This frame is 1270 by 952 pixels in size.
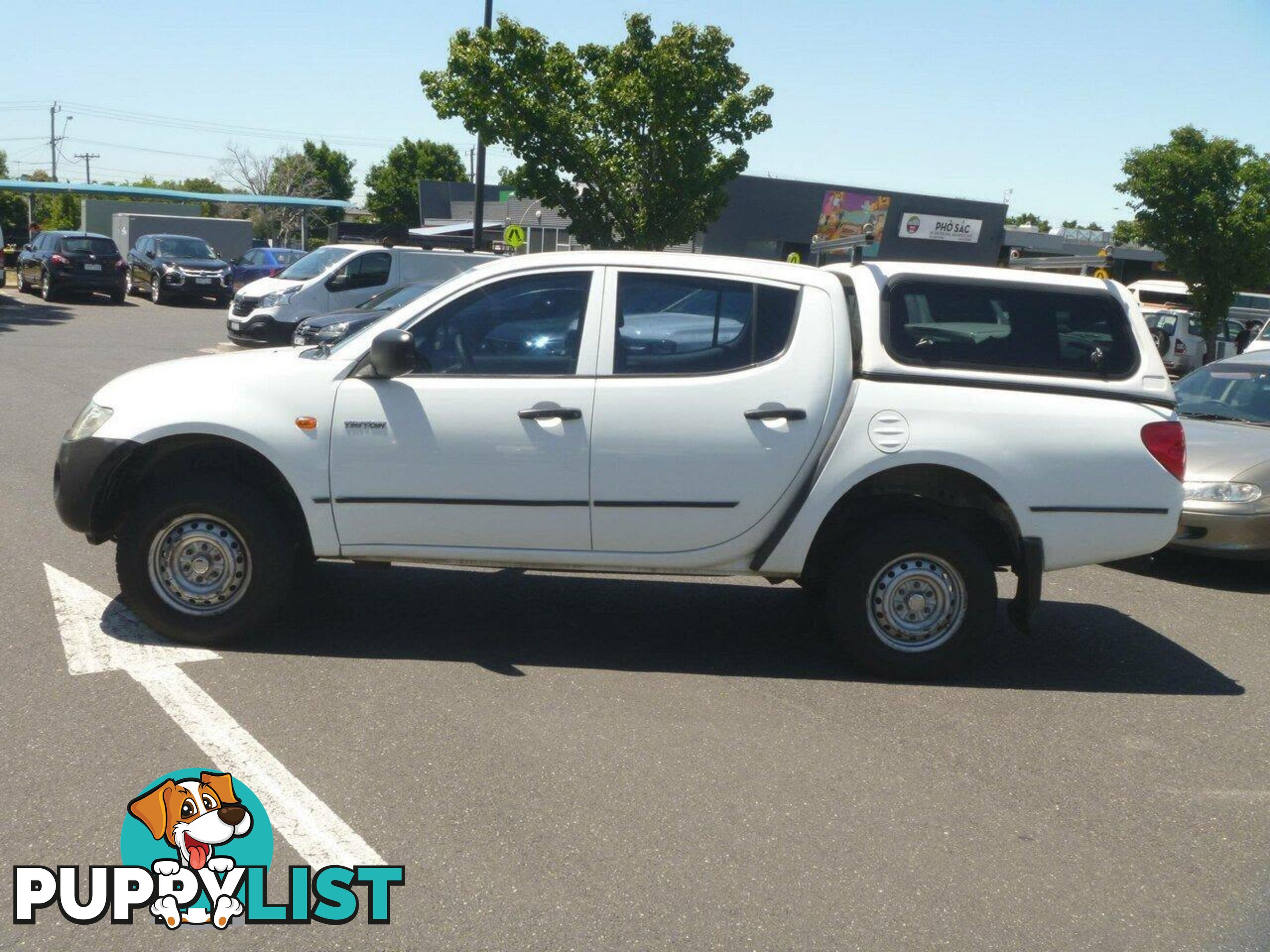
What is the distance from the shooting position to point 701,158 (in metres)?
28.8

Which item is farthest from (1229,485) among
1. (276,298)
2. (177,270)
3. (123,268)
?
(177,270)

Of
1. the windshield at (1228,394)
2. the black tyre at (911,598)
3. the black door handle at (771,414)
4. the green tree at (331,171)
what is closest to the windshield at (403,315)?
the black door handle at (771,414)

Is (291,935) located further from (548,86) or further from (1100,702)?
(548,86)

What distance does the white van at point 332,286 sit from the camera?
19.5m

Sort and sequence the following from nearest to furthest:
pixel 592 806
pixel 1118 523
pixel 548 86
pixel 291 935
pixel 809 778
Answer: pixel 291 935
pixel 592 806
pixel 809 778
pixel 1118 523
pixel 548 86

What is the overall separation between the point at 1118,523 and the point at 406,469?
10.6 ft

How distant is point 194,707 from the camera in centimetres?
502

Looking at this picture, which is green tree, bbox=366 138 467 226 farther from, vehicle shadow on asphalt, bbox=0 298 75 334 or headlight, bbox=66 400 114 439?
headlight, bbox=66 400 114 439

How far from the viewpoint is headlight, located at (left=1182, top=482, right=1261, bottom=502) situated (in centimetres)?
812

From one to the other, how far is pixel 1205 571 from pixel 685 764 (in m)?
5.63

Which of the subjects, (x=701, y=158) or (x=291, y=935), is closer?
(x=291, y=935)

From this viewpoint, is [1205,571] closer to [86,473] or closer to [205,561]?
[205,561]

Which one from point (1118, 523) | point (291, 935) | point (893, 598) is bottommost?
point (291, 935)

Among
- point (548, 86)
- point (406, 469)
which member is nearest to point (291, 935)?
point (406, 469)
